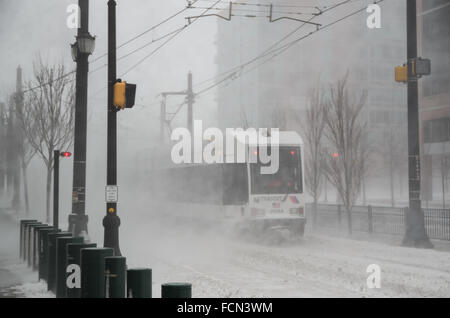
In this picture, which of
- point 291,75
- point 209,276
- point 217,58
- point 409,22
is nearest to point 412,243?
point 409,22

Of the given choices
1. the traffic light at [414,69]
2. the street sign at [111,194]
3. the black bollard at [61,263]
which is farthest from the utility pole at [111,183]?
the traffic light at [414,69]

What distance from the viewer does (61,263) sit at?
8914 mm

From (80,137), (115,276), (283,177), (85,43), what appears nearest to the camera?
(115,276)

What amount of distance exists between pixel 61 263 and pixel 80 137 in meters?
5.99

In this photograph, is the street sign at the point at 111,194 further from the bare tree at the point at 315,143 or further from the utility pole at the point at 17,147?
the utility pole at the point at 17,147

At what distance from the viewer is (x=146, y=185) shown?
25547 millimetres

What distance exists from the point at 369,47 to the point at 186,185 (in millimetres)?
56545

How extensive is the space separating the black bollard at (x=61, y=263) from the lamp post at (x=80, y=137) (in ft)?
16.8

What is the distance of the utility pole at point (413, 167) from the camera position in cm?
1570

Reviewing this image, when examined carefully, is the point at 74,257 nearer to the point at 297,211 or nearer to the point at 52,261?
the point at 52,261

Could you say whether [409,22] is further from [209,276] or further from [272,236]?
[209,276]

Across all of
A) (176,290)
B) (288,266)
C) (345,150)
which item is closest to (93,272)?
(176,290)

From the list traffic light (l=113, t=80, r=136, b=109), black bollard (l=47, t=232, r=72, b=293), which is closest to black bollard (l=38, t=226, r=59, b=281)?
black bollard (l=47, t=232, r=72, b=293)

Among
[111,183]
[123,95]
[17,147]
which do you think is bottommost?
[111,183]
